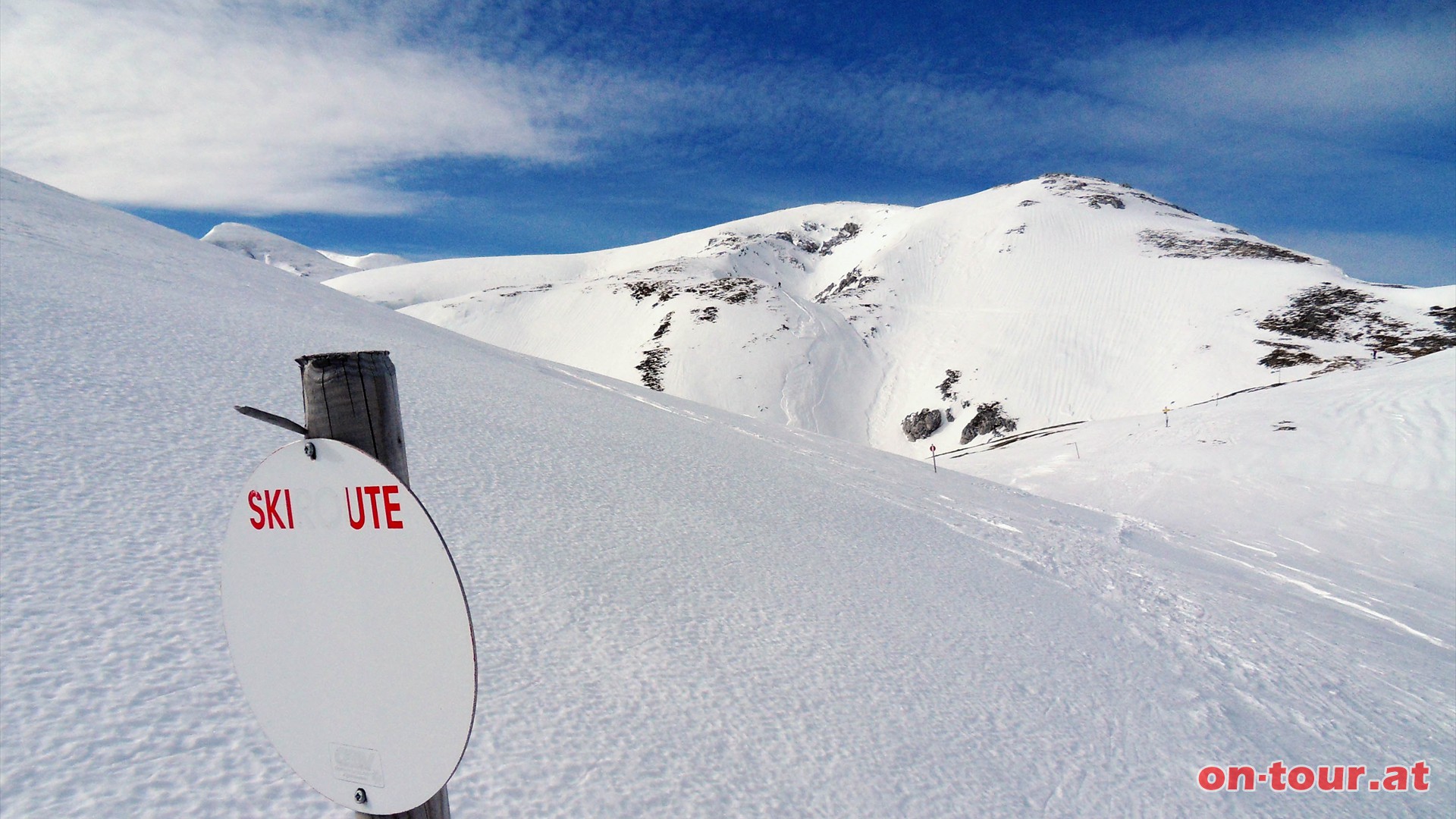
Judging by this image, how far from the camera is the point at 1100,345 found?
194ft

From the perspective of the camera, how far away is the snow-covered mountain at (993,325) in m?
51.8

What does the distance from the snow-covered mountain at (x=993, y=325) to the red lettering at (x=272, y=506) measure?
4959 centimetres

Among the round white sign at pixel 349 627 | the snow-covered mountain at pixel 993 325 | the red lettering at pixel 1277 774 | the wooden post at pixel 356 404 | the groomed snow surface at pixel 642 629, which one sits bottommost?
the red lettering at pixel 1277 774

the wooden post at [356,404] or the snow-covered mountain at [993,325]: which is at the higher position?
the snow-covered mountain at [993,325]

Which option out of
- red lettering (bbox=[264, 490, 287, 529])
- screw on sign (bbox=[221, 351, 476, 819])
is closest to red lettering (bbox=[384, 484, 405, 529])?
screw on sign (bbox=[221, 351, 476, 819])

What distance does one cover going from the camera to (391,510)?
5.21 ft

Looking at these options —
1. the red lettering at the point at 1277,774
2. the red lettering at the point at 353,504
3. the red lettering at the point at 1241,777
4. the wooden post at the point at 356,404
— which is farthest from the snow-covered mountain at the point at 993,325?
the red lettering at the point at 353,504

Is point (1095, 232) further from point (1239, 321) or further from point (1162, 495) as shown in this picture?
point (1162, 495)

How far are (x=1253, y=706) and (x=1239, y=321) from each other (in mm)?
64871

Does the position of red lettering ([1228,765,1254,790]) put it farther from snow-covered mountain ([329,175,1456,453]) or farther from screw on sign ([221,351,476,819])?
snow-covered mountain ([329,175,1456,453])

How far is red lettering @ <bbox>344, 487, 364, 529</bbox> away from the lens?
5.33ft

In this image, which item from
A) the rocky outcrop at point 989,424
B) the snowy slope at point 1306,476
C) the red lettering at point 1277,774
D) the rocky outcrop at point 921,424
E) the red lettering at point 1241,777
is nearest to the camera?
the red lettering at point 1241,777

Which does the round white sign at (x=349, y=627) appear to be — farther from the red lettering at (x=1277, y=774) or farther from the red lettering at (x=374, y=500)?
the red lettering at (x=1277, y=774)

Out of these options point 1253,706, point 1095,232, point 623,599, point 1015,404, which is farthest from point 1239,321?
point 623,599
